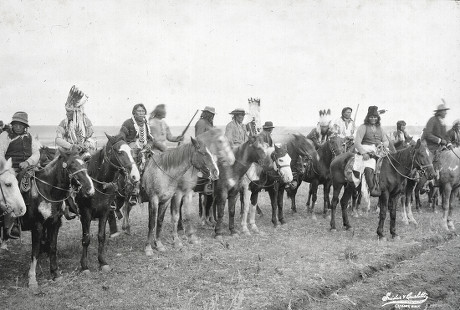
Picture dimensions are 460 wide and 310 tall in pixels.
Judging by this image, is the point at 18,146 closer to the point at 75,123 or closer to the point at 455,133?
the point at 75,123

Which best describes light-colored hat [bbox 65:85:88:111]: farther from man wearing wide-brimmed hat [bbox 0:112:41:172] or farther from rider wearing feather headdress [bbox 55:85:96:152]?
man wearing wide-brimmed hat [bbox 0:112:41:172]

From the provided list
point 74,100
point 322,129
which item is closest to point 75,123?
point 74,100

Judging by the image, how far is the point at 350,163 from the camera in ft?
35.4

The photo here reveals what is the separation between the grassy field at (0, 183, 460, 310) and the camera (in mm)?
6242

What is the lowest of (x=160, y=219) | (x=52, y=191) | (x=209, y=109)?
(x=160, y=219)

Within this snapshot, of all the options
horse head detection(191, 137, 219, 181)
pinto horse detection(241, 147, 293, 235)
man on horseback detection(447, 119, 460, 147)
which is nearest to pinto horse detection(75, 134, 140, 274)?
horse head detection(191, 137, 219, 181)

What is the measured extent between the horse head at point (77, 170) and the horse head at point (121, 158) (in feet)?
2.32

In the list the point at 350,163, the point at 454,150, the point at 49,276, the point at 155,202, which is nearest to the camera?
the point at 49,276

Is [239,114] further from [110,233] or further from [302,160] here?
[110,233]

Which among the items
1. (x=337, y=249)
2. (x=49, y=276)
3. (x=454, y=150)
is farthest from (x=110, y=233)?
(x=454, y=150)

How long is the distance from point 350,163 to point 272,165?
81.3 inches

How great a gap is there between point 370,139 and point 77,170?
286 inches

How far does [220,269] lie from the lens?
25.6 ft

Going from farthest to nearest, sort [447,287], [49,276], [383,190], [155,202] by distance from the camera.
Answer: [383,190] < [155,202] < [49,276] < [447,287]
